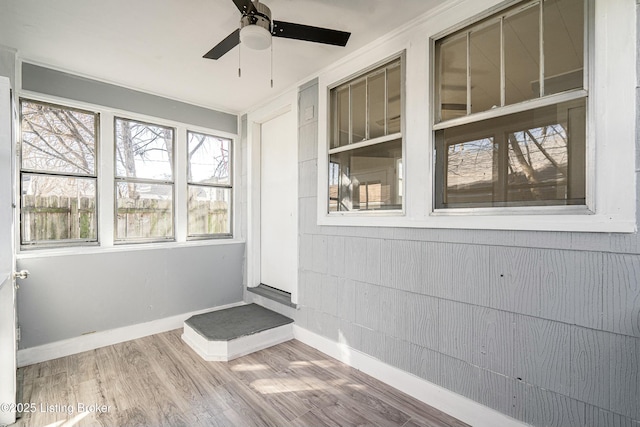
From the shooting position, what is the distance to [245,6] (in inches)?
64.2

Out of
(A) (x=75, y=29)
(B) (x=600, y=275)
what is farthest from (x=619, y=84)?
(A) (x=75, y=29)

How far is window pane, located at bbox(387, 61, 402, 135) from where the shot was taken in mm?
2369

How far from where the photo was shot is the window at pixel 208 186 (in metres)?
3.77

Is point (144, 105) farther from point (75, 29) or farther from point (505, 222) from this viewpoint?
point (505, 222)

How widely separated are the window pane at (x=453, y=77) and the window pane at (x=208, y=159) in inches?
117

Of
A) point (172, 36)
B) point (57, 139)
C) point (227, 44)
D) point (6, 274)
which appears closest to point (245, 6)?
point (227, 44)

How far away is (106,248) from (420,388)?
3.26 m

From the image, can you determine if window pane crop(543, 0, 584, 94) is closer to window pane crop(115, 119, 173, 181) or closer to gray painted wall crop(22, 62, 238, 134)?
gray painted wall crop(22, 62, 238, 134)

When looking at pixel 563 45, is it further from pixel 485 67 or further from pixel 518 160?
pixel 518 160

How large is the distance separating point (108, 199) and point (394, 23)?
3.25 m

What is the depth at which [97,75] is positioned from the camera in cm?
299

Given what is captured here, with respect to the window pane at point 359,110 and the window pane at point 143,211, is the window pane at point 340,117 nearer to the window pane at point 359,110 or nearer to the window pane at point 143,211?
the window pane at point 359,110

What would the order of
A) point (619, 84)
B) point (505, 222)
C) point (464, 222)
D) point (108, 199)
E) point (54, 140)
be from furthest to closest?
point (108, 199) → point (54, 140) → point (464, 222) → point (505, 222) → point (619, 84)

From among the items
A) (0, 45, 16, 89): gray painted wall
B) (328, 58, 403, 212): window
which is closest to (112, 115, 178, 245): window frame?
(0, 45, 16, 89): gray painted wall
